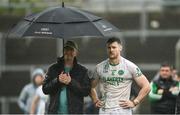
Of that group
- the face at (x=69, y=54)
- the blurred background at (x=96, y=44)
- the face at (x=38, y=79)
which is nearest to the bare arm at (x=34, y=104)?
the face at (x=38, y=79)

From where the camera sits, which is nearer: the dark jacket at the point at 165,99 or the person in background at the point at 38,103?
the dark jacket at the point at 165,99

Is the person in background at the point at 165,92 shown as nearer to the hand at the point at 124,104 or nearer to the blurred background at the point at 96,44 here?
the hand at the point at 124,104

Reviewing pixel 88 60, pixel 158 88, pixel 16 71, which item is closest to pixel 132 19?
pixel 88 60

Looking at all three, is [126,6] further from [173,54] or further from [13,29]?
[13,29]

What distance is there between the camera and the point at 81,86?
36.0 ft

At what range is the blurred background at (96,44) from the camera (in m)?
21.6

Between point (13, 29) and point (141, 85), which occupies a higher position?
point (13, 29)

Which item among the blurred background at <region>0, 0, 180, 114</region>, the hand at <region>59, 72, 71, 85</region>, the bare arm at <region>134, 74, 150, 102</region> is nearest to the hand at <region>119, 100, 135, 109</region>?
the bare arm at <region>134, 74, 150, 102</region>

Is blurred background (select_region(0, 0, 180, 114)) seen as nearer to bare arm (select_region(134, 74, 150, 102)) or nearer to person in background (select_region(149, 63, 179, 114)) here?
person in background (select_region(149, 63, 179, 114))

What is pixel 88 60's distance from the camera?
2228cm

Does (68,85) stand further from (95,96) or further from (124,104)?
(124,104)

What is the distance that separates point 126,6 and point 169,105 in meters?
12.1

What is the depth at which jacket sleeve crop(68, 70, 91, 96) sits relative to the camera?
10.9 meters

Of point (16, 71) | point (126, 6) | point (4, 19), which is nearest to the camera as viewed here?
point (16, 71)
